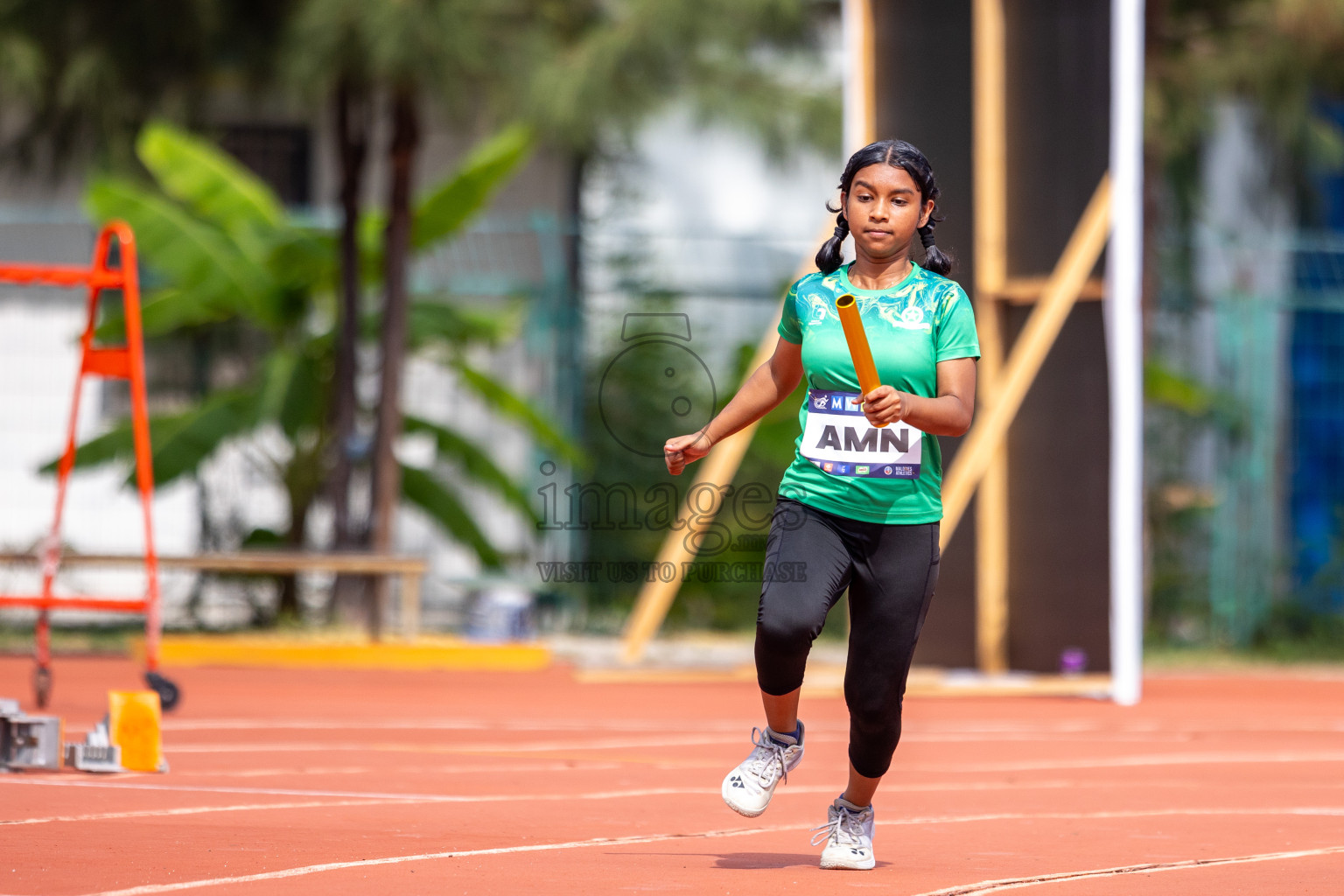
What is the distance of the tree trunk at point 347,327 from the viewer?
13.1 m

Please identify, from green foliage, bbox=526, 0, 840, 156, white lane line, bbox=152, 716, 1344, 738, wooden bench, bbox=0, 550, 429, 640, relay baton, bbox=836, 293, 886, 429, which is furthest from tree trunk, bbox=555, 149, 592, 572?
relay baton, bbox=836, 293, 886, 429

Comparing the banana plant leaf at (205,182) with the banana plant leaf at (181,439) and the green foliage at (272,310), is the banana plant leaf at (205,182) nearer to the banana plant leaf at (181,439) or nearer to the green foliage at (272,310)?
the green foliage at (272,310)

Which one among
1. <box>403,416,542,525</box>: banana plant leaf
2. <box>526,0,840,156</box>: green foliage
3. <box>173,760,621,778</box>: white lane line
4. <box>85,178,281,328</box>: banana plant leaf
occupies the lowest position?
<box>173,760,621,778</box>: white lane line

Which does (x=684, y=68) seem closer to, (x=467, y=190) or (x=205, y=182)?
(x=467, y=190)

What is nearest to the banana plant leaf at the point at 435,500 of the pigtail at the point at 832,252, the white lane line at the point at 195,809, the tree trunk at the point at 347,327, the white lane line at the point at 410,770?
the tree trunk at the point at 347,327

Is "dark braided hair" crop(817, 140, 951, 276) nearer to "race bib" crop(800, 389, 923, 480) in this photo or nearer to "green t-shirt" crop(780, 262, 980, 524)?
"green t-shirt" crop(780, 262, 980, 524)

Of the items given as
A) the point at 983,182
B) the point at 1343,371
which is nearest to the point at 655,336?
the point at 983,182

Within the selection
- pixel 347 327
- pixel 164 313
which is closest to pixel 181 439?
pixel 164 313

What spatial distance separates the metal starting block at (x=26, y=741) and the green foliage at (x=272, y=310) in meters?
7.12

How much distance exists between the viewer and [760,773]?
14.8ft

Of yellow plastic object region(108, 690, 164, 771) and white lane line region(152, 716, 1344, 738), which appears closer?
yellow plastic object region(108, 690, 164, 771)

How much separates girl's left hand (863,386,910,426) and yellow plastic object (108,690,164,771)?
3.36m

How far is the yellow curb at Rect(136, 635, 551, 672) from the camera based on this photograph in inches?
475

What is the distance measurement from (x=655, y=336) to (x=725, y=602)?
7.56ft
